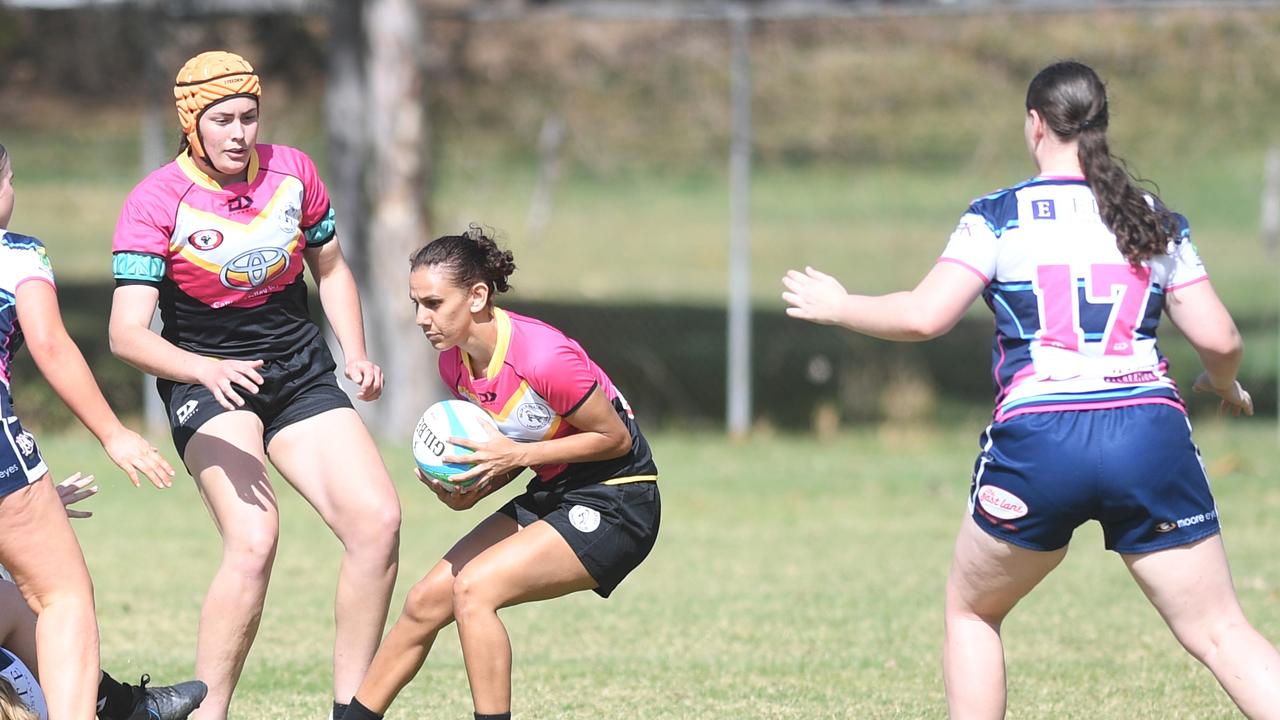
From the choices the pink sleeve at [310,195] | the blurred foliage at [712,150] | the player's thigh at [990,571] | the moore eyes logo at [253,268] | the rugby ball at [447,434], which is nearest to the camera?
the player's thigh at [990,571]

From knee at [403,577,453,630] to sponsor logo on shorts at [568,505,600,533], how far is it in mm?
412

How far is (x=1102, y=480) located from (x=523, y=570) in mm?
1638

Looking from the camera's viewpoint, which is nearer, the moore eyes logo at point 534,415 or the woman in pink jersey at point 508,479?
the woman in pink jersey at point 508,479

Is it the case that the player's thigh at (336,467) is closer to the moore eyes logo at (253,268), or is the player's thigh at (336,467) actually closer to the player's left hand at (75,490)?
the moore eyes logo at (253,268)

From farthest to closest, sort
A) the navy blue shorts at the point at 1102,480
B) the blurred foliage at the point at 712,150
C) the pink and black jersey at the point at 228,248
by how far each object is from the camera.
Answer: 1. the blurred foliage at the point at 712,150
2. the pink and black jersey at the point at 228,248
3. the navy blue shorts at the point at 1102,480

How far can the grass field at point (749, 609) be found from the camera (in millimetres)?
5770

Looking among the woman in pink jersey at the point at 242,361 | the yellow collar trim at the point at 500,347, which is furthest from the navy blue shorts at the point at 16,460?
the yellow collar trim at the point at 500,347

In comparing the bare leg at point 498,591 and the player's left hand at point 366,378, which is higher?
the player's left hand at point 366,378

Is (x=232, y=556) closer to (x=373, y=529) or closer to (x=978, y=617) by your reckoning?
(x=373, y=529)

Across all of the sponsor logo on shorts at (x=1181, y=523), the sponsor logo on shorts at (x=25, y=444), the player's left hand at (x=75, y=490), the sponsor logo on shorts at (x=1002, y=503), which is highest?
the sponsor logo on shorts at (x=25, y=444)

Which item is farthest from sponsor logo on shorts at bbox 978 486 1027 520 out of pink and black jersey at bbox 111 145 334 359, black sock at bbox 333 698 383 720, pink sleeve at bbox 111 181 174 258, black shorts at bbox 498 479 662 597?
pink sleeve at bbox 111 181 174 258

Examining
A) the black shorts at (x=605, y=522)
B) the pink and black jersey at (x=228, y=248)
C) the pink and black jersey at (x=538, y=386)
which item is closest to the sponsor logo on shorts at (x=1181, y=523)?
the black shorts at (x=605, y=522)

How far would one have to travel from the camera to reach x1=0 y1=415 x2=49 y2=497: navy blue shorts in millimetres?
4250

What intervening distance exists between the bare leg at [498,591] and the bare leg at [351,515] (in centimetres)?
48
